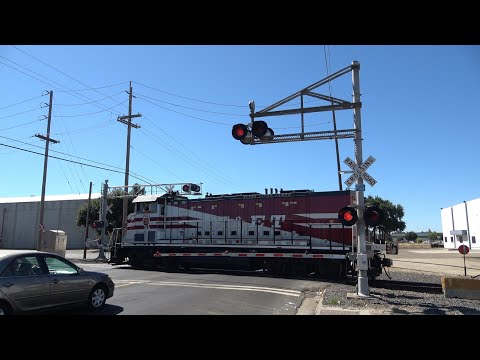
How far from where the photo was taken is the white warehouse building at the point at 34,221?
62.4 metres

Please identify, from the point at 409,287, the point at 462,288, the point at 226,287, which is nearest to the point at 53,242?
the point at 226,287

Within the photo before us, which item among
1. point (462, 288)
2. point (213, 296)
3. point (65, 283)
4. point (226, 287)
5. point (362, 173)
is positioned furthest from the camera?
Result: point (226, 287)

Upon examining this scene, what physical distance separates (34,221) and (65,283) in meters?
62.4

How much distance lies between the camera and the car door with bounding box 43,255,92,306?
8.66 meters

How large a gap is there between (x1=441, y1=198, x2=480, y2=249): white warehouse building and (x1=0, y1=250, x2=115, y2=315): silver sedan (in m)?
60.5

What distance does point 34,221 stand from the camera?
209 feet

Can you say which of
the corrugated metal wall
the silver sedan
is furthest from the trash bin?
the corrugated metal wall

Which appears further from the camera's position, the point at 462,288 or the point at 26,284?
the point at 462,288

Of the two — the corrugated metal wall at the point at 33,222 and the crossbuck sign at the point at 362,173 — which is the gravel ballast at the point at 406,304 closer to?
the crossbuck sign at the point at 362,173

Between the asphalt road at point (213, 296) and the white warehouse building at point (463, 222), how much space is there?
173 feet

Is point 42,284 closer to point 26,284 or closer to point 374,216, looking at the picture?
point 26,284

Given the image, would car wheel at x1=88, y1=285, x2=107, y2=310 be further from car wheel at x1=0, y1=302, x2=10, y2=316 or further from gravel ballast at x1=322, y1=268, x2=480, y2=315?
gravel ballast at x1=322, y1=268, x2=480, y2=315

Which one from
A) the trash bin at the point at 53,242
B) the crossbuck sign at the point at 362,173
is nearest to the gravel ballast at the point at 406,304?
the crossbuck sign at the point at 362,173

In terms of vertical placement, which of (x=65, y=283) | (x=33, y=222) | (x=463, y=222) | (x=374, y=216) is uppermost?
(x=463, y=222)
